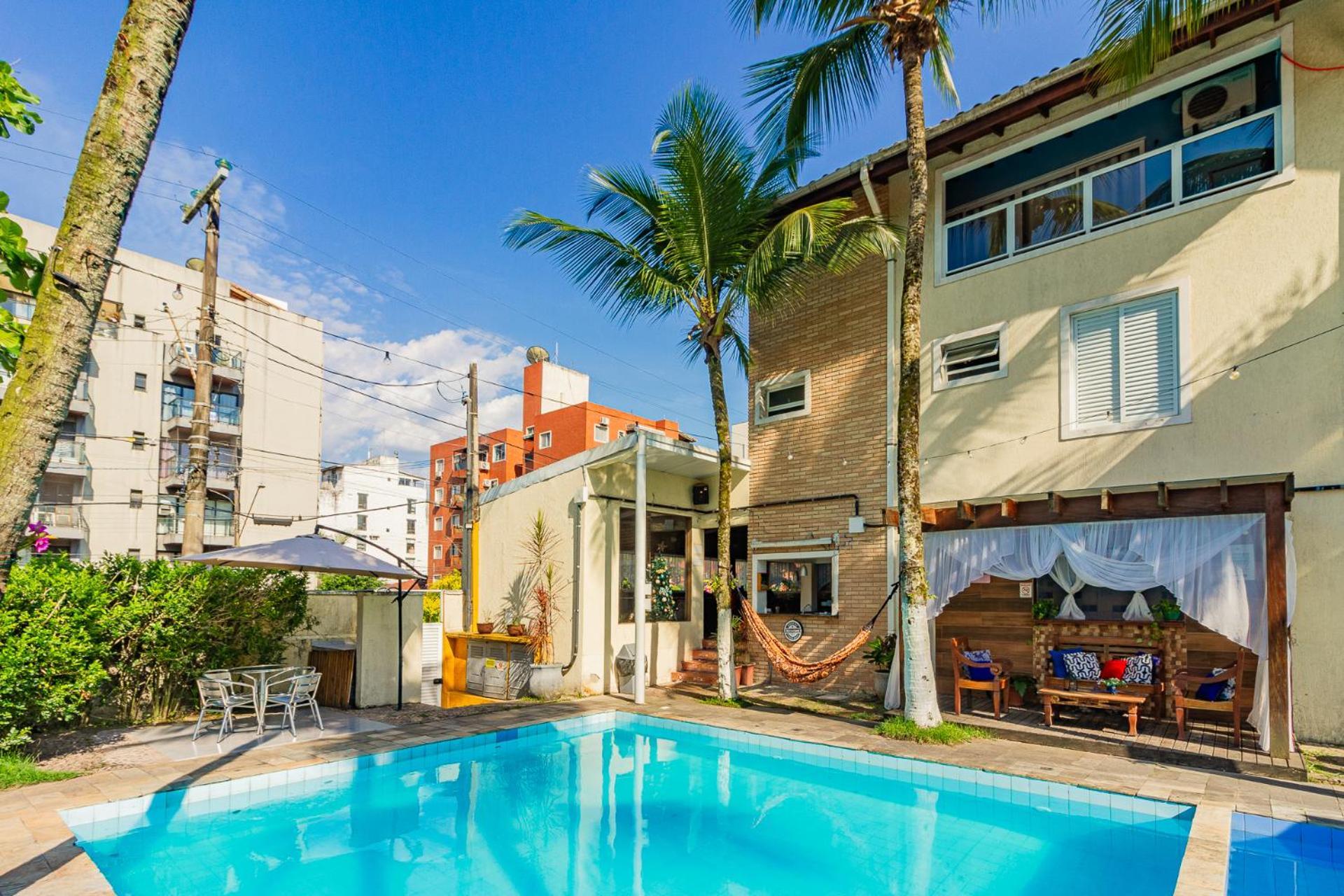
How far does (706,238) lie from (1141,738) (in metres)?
8.22

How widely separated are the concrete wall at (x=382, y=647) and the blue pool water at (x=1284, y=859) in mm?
9403

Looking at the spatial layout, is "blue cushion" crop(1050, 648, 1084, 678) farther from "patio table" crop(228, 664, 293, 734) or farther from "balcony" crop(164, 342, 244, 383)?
"balcony" crop(164, 342, 244, 383)

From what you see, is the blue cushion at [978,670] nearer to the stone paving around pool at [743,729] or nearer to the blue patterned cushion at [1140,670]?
the stone paving around pool at [743,729]

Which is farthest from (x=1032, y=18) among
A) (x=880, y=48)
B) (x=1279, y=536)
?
(x=1279, y=536)

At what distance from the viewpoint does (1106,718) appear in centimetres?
966

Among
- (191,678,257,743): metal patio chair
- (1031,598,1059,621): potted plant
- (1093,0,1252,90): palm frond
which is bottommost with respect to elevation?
(191,678,257,743): metal patio chair

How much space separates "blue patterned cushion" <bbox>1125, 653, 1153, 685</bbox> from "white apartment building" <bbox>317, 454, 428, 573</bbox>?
A: 165ft

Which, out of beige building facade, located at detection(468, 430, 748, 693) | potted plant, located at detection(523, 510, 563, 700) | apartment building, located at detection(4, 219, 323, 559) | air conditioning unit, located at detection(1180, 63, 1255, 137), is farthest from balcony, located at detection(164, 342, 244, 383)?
air conditioning unit, located at detection(1180, 63, 1255, 137)

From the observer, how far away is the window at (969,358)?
10.7 m

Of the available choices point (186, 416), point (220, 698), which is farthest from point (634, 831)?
point (186, 416)

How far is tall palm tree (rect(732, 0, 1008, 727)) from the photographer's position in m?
8.99

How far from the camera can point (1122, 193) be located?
389 inches

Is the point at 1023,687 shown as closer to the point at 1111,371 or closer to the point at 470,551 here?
the point at 1111,371

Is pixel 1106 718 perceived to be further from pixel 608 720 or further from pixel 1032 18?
pixel 1032 18
